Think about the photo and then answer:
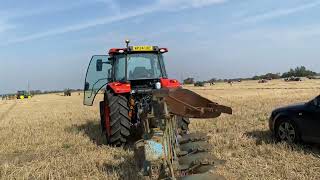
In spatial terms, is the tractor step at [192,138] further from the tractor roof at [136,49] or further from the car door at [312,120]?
the tractor roof at [136,49]

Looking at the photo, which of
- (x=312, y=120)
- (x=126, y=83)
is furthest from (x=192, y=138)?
(x=126, y=83)

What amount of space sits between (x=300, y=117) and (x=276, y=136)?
835mm

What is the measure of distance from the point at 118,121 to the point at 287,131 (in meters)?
3.51

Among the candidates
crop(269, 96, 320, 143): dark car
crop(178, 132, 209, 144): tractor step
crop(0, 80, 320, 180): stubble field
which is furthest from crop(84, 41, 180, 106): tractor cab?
crop(178, 132, 209, 144): tractor step

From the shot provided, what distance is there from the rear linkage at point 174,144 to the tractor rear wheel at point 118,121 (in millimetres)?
3932

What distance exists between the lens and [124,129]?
1035 centimetres

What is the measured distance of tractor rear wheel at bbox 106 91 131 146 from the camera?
10328mm

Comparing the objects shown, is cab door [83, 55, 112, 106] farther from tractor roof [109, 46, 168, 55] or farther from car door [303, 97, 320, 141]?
car door [303, 97, 320, 141]

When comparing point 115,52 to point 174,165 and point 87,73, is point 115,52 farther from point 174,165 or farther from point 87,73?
point 174,165

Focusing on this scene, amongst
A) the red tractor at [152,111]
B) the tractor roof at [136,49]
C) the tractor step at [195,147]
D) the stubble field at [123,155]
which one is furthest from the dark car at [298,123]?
the tractor step at [195,147]

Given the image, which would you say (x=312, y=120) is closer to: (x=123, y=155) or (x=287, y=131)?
(x=287, y=131)

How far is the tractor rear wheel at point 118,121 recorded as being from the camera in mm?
10328

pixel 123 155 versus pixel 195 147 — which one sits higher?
pixel 195 147

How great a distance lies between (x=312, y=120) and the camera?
370 inches
